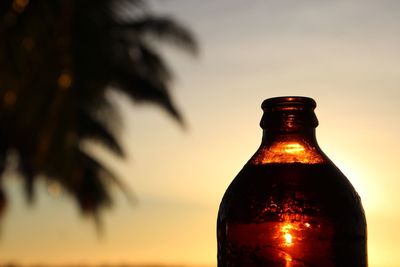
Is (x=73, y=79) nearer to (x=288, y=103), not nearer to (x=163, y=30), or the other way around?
(x=163, y=30)

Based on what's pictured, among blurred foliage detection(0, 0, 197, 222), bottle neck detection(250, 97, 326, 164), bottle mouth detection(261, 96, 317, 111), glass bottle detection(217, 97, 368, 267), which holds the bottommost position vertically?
glass bottle detection(217, 97, 368, 267)

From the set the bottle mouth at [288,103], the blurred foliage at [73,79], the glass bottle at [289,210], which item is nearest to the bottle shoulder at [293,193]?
the glass bottle at [289,210]

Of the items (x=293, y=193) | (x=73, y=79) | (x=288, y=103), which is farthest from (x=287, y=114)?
(x=73, y=79)

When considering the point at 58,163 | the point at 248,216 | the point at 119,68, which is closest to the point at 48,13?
the point at 58,163

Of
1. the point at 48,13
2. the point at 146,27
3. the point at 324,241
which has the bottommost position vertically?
the point at 324,241

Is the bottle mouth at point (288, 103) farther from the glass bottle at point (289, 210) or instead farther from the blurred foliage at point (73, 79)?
the blurred foliage at point (73, 79)

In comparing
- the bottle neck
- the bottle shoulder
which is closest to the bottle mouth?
the bottle neck

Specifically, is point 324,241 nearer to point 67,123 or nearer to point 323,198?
point 323,198

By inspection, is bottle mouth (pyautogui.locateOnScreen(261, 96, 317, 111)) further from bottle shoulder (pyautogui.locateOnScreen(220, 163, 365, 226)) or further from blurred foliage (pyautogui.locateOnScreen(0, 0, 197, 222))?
blurred foliage (pyautogui.locateOnScreen(0, 0, 197, 222))
